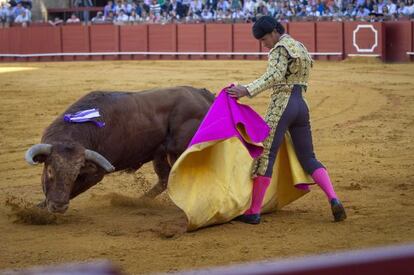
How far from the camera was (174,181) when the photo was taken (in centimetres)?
508

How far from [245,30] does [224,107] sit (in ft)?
57.9

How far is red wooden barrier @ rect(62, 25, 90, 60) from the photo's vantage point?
25062 millimetres

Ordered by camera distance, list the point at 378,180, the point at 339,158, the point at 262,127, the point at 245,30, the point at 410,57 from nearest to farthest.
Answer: the point at 262,127, the point at 378,180, the point at 339,158, the point at 410,57, the point at 245,30

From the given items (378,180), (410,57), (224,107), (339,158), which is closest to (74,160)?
(224,107)

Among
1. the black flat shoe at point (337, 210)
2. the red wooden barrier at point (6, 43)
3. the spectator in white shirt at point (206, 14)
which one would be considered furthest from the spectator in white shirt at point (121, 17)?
the black flat shoe at point (337, 210)

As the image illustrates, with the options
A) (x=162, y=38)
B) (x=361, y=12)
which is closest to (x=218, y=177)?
(x=361, y=12)

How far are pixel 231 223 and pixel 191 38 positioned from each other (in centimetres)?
1870

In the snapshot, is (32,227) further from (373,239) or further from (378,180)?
(378,180)

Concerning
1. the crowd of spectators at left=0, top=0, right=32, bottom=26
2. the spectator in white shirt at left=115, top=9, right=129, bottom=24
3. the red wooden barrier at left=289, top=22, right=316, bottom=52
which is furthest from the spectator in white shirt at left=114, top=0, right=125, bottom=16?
the red wooden barrier at left=289, top=22, right=316, bottom=52

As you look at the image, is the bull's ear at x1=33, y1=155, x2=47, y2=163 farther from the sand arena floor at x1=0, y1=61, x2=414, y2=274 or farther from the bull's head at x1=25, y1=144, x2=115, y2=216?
the sand arena floor at x1=0, y1=61, x2=414, y2=274

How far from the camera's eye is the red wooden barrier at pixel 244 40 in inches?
877

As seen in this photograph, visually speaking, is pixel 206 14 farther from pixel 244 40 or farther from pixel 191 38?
pixel 244 40

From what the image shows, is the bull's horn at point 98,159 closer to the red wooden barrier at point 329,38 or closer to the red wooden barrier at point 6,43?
the red wooden barrier at point 329,38

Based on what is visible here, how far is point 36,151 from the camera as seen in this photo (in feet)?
16.4
